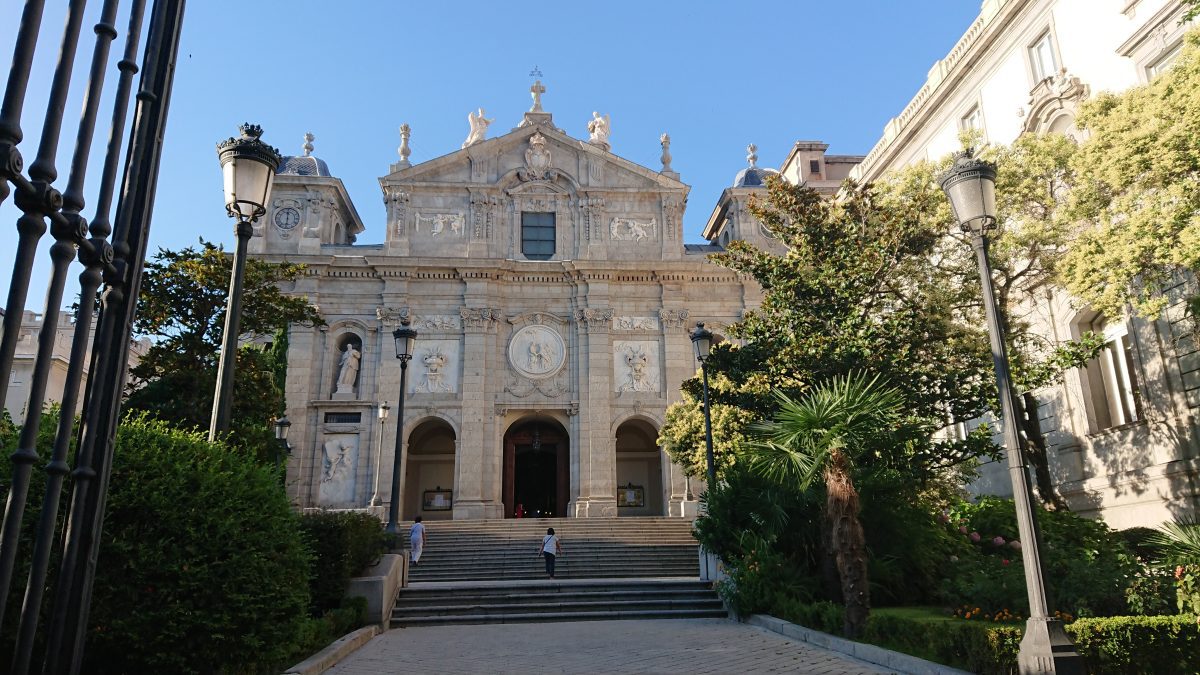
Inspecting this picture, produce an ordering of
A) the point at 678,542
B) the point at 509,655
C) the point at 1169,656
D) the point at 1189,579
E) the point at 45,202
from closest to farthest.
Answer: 1. the point at 45,202
2. the point at 1169,656
3. the point at 1189,579
4. the point at 509,655
5. the point at 678,542

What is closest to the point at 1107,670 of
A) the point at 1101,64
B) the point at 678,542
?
the point at 1101,64

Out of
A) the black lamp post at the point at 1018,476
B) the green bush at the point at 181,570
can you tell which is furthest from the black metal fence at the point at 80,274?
the black lamp post at the point at 1018,476

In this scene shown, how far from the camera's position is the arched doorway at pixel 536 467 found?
113ft

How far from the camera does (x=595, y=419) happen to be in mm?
33312

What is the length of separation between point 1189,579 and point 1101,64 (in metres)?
15.6

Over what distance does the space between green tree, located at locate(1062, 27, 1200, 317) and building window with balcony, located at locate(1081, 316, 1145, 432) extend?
4.70 m

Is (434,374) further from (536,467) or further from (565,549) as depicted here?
(565,549)

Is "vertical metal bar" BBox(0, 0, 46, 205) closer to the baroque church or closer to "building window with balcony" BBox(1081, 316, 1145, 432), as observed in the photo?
"building window with balcony" BBox(1081, 316, 1145, 432)

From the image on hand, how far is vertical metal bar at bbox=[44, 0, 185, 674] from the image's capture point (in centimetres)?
353

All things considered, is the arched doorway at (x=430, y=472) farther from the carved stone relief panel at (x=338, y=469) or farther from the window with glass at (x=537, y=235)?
the window with glass at (x=537, y=235)

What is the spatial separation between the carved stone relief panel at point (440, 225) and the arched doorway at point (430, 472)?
8.46m

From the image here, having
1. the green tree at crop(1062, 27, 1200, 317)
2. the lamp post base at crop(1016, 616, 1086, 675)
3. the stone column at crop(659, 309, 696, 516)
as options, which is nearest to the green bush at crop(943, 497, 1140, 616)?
the lamp post base at crop(1016, 616, 1086, 675)

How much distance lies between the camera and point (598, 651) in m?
11.4

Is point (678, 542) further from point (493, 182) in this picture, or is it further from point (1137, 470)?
point (493, 182)
